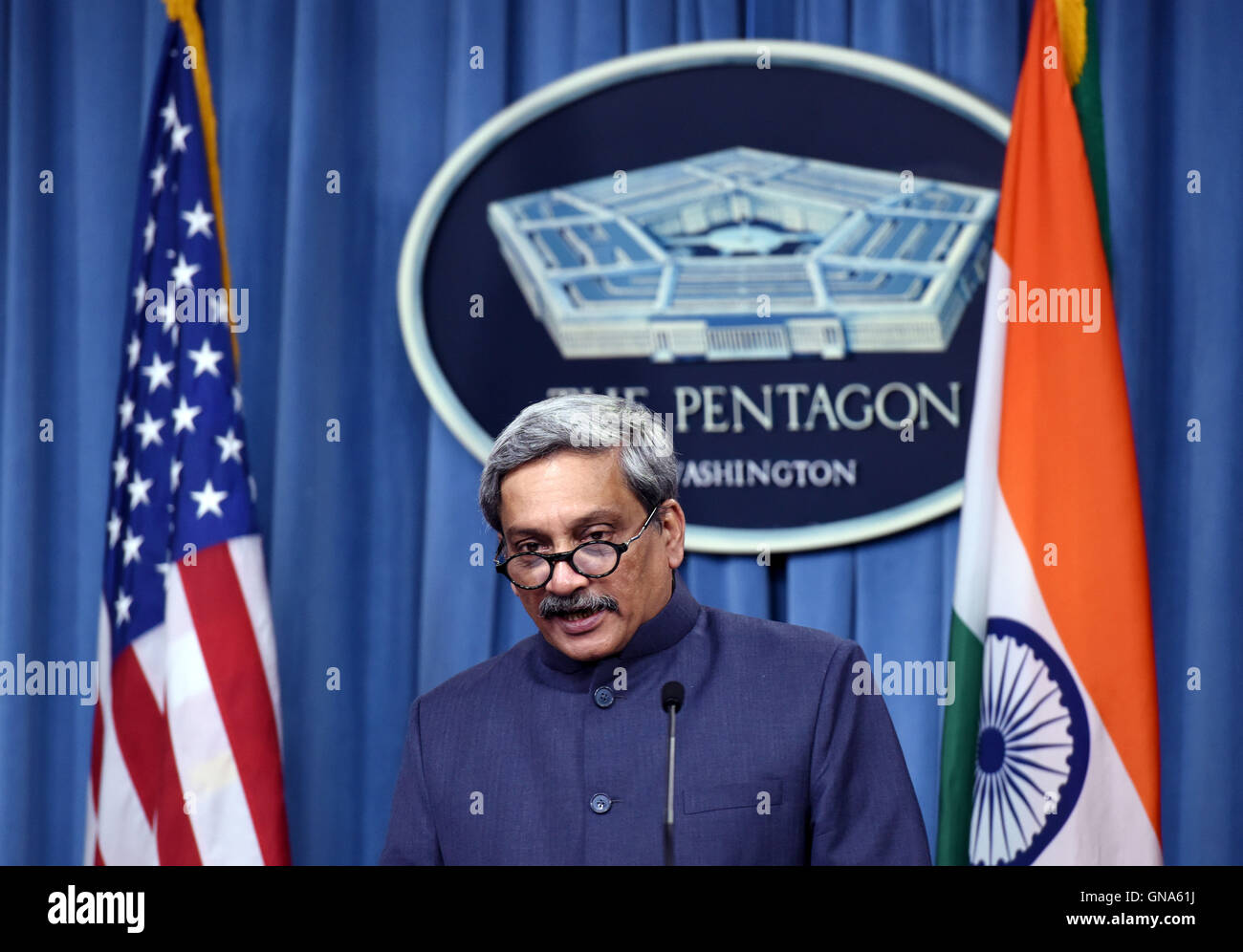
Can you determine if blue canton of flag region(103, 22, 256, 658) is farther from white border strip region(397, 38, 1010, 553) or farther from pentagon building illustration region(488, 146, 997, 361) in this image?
pentagon building illustration region(488, 146, 997, 361)

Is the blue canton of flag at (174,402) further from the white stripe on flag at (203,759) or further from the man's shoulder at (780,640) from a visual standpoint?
the man's shoulder at (780,640)

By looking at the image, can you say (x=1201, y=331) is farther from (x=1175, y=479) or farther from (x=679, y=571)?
(x=679, y=571)

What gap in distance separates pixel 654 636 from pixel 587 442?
0.29 metres

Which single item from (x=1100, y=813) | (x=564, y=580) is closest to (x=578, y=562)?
(x=564, y=580)

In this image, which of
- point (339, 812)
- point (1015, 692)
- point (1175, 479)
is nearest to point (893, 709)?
point (1015, 692)

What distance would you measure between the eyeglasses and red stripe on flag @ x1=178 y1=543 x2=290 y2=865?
111cm

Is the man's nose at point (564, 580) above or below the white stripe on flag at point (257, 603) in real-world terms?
above

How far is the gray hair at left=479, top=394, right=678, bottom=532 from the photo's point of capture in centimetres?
164

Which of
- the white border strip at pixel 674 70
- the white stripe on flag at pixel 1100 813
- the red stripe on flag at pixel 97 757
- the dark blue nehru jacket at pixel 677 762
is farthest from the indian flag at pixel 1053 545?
the red stripe on flag at pixel 97 757

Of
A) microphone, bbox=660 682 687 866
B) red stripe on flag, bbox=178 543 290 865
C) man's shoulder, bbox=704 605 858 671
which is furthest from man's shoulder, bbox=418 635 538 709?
red stripe on flag, bbox=178 543 290 865

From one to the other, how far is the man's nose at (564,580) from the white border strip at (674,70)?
108 centimetres

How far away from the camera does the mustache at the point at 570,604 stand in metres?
1.63

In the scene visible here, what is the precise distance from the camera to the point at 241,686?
100 inches
